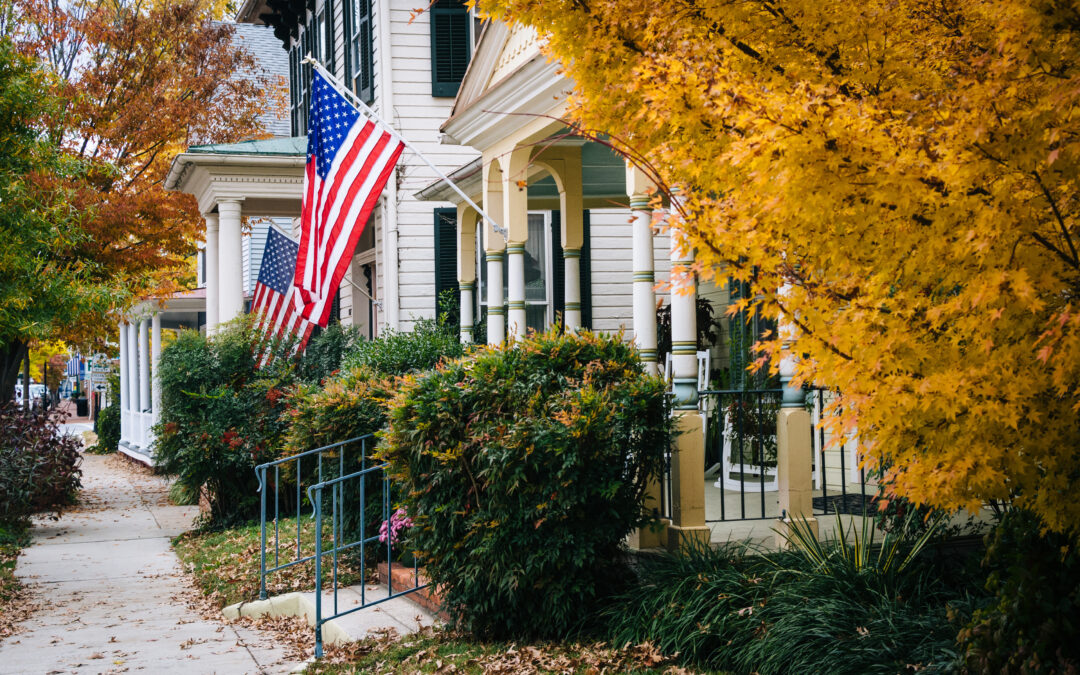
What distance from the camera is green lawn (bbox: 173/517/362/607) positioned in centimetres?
906

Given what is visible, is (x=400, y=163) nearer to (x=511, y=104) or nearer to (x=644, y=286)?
(x=511, y=104)

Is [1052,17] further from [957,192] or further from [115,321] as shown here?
[115,321]

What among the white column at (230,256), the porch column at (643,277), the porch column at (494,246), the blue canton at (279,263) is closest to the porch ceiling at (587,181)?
the porch column at (494,246)

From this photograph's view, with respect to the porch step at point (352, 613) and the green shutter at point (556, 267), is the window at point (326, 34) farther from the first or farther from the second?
the porch step at point (352, 613)

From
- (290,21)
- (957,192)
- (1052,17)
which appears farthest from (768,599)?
(290,21)

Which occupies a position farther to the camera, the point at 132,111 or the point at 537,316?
the point at 132,111

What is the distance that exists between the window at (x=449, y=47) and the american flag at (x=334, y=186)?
482 centimetres

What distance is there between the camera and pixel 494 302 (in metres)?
10.4

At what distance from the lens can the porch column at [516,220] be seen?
9.06 metres

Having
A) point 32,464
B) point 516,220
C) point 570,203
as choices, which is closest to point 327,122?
point 516,220

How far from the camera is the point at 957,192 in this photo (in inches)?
118

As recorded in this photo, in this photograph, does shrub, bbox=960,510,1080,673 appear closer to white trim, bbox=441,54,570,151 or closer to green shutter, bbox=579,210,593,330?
white trim, bbox=441,54,570,151

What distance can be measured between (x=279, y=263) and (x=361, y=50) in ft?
13.6

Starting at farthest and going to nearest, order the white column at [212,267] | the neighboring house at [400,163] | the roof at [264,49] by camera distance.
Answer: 1. the roof at [264,49]
2. the white column at [212,267]
3. the neighboring house at [400,163]
